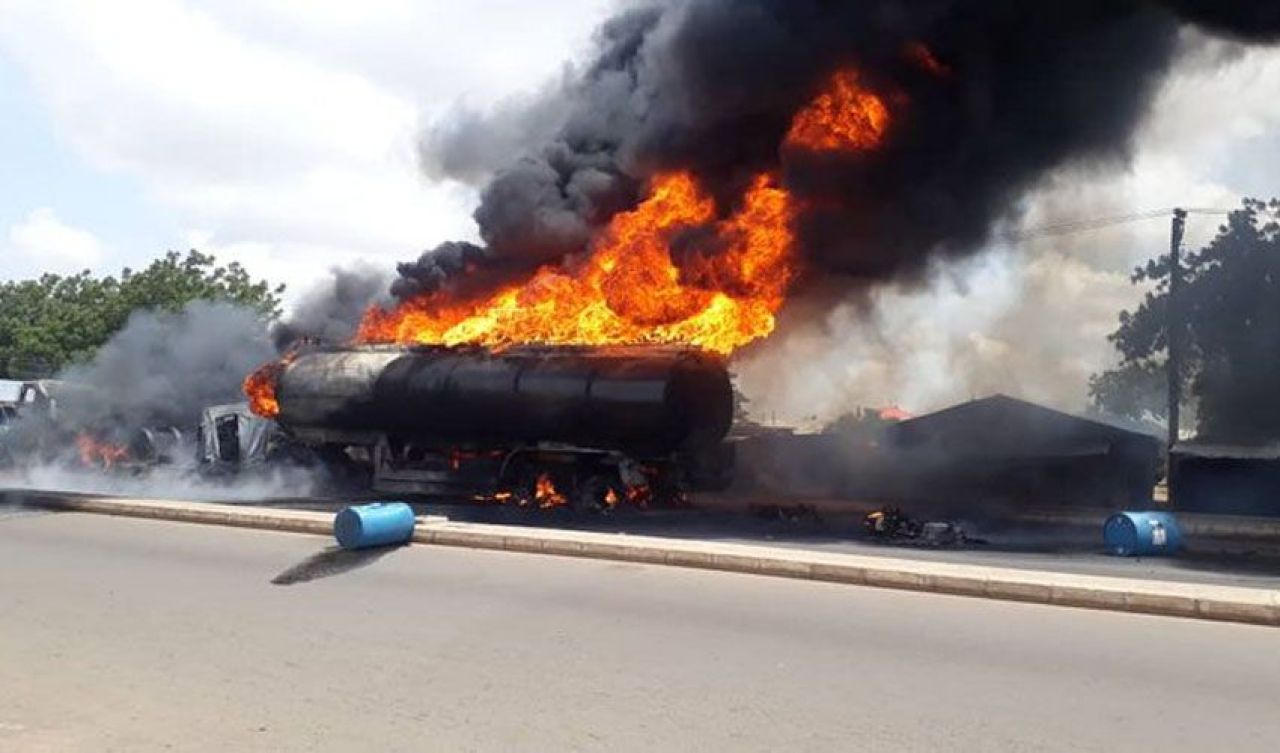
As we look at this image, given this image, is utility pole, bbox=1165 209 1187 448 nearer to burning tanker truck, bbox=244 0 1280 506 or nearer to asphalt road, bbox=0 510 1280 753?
burning tanker truck, bbox=244 0 1280 506

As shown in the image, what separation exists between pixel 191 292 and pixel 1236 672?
4351 cm

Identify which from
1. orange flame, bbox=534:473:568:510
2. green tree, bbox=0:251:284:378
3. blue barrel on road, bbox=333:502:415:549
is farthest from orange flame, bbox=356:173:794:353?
green tree, bbox=0:251:284:378

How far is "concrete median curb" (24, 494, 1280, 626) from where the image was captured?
7.71 m

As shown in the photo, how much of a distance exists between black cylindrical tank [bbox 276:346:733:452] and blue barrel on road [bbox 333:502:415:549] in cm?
544

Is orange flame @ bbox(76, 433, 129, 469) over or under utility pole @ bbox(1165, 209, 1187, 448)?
under

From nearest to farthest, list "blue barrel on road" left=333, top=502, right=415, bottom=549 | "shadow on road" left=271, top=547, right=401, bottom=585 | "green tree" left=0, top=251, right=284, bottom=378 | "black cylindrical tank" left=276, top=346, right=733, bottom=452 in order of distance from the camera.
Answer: "shadow on road" left=271, top=547, right=401, bottom=585, "blue barrel on road" left=333, top=502, right=415, bottom=549, "black cylindrical tank" left=276, top=346, right=733, bottom=452, "green tree" left=0, top=251, right=284, bottom=378

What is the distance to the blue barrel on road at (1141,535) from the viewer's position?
40.0 feet

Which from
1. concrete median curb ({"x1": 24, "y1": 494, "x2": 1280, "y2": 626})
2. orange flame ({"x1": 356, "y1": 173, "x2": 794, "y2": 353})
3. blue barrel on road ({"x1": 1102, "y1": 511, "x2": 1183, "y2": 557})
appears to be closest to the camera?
concrete median curb ({"x1": 24, "y1": 494, "x2": 1280, "y2": 626})

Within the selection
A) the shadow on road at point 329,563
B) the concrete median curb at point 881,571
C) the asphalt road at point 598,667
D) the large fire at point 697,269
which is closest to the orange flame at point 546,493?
the large fire at point 697,269

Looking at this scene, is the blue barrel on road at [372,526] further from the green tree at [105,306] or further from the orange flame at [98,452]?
the green tree at [105,306]

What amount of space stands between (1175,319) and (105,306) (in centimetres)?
3854

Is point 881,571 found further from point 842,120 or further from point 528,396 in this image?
point 842,120

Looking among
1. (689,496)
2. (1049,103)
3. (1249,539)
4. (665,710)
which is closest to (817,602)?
(665,710)

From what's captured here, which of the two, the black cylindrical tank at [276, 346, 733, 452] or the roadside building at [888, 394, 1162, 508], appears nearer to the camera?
the black cylindrical tank at [276, 346, 733, 452]
